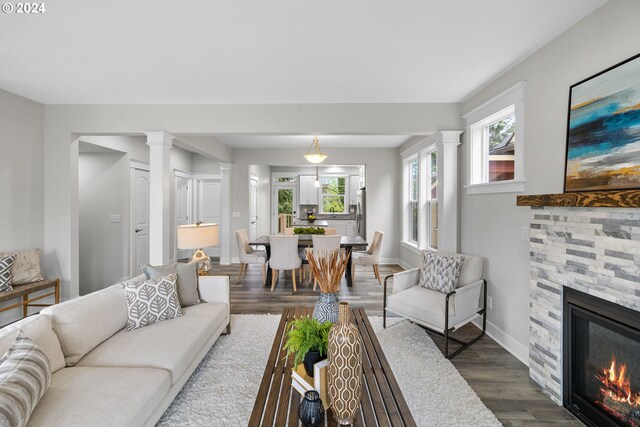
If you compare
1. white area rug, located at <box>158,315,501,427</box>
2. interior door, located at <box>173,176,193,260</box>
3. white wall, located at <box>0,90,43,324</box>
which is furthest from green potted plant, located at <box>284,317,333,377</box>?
interior door, located at <box>173,176,193,260</box>

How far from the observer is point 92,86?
318 cm

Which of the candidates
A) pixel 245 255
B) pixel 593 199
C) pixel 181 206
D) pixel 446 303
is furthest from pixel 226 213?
pixel 593 199

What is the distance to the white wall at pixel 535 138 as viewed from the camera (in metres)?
1.86

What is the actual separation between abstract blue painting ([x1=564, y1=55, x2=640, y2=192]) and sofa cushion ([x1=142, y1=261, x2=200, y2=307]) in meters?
3.14

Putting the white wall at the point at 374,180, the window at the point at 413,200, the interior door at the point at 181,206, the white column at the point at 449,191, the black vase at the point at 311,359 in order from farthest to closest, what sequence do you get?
the white wall at the point at 374,180 → the interior door at the point at 181,206 → the window at the point at 413,200 → the white column at the point at 449,191 → the black vase at the point at 311,359

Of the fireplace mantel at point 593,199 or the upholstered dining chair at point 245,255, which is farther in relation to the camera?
the upholstered dining chair at point 245,255

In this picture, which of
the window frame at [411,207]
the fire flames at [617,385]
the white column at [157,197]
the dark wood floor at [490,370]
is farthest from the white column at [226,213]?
the fire flames at [617,385]

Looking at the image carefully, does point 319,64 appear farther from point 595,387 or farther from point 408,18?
point 595,387

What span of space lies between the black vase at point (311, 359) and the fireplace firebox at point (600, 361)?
1.69 m

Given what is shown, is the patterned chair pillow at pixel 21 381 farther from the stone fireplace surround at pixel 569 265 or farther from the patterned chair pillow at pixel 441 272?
the patterned chair pillow at pixel 441 272

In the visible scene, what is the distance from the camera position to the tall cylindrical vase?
1.82 meters

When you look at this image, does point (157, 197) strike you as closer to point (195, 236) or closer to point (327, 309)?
point (195, 236)

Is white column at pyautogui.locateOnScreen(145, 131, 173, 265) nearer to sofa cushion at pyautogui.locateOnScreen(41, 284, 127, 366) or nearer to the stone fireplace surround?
sofa cushion at pyautogui.locateOnScreen(41, 284, 127, 366)

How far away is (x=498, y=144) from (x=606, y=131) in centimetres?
141
